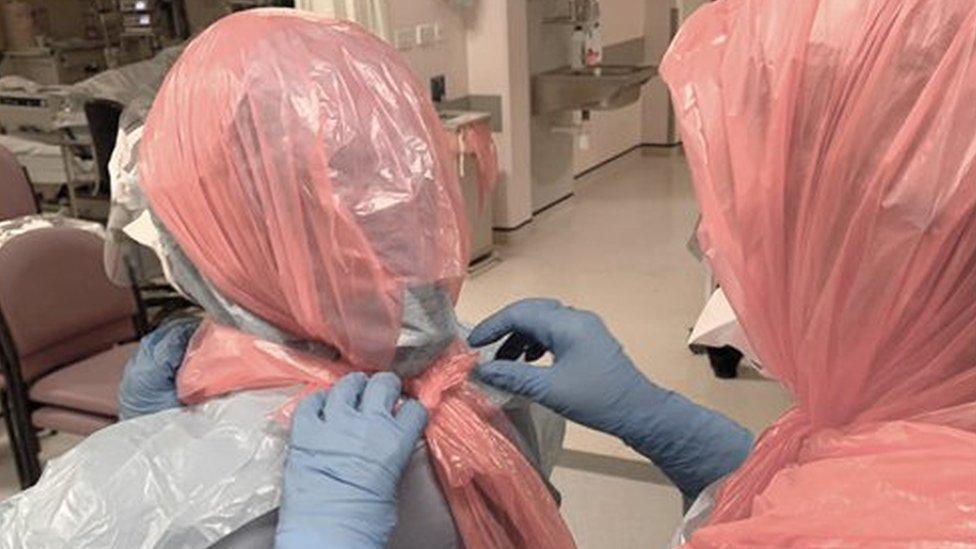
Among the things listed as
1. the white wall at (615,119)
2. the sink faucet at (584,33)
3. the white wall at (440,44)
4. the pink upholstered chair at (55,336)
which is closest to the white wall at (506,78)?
the white wall at (440,44)

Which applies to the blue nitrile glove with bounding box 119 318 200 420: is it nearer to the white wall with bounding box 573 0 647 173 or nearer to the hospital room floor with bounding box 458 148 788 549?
the hospital room floor with bounding box 458 148 788 549

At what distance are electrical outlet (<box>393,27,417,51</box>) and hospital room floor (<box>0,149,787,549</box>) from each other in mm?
1164

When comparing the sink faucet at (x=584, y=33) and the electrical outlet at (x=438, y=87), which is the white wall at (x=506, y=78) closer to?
the electrical outlet at (x=438, y=87)

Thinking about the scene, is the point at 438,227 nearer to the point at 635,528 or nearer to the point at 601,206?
the point at 635,528

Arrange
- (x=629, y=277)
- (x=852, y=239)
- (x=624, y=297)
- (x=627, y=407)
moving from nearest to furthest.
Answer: (x=852, y=239)
(x=627, y=407)
(x=624, y=297)
(x=629, y=277)

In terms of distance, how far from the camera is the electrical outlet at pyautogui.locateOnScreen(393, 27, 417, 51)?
432cm

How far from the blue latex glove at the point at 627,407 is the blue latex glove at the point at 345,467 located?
7.3 inches

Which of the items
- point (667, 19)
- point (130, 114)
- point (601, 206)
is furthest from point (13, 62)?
point (130, 114)

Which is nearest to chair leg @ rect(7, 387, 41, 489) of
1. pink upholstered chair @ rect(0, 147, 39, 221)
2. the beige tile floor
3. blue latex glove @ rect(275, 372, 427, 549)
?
pink upholstered chair @ rect(0, 147, 39, 221)

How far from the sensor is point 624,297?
4.10 m

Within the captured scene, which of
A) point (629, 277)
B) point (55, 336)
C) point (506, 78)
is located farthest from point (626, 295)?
point (55, 336)

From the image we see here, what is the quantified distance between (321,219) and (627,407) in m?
0.45

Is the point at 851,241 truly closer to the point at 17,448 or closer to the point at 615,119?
the point at 17,448

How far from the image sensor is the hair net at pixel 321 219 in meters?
0.95
